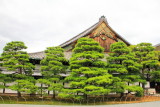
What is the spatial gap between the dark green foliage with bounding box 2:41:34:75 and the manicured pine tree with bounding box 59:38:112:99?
14.2 feet

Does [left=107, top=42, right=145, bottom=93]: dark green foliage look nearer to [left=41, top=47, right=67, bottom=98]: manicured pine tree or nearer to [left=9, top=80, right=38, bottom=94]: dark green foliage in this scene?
[left=41, top=47, right=67, bottom=98]: manicured pine tree

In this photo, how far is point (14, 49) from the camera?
15.1 m

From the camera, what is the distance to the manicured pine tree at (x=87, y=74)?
1318cm

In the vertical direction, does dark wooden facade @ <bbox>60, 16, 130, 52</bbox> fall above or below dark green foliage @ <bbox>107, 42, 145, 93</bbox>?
above

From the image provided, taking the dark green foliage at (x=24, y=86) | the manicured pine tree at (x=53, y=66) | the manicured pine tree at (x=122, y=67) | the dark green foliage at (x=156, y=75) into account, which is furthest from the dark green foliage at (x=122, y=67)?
the dark green foliage at (x=24, y=86)

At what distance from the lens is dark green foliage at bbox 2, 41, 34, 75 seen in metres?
14.2

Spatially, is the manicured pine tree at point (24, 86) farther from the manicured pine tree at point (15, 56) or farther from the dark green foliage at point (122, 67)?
the dark green foliage at point (122, 67)

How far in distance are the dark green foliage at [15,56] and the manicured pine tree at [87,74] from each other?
4332mm

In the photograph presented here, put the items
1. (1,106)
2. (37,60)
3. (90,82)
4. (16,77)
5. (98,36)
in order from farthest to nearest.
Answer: (98,36)
(37,60)
(16,77)
(90,82)
(1,106)

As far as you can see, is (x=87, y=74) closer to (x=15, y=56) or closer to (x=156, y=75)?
(x=15, y=56)

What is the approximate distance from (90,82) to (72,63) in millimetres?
2589

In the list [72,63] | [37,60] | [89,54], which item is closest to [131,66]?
[89,54]

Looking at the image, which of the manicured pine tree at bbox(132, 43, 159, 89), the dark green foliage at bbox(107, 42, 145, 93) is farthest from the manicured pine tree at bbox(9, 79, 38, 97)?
the manicured pine tree at bbox(132, 43, 159, 89)

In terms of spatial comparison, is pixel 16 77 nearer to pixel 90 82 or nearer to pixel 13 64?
pixel 13 64
